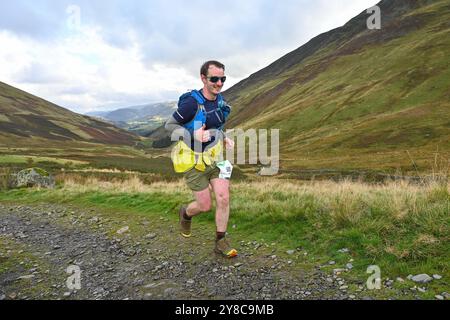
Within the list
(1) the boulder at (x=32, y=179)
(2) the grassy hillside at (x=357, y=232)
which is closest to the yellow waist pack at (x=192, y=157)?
(2) the grassy hillside at (x=357, y=232)

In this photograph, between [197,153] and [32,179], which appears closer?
[197,153]

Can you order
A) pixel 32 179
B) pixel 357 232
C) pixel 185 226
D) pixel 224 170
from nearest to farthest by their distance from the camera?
pixel 357 232 → pixel 224 170 → pixel 185 226 → pixel 32 179

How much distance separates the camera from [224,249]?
23.0ft

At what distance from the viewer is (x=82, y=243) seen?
9.07m

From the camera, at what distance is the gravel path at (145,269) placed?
18.4 ft

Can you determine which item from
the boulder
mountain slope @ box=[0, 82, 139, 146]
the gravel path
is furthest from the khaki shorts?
mountain slope @ box=[0, 82, 139, 146]

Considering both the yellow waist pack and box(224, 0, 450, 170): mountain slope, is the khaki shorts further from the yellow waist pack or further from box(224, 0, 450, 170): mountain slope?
box(224, 0, 450, 170): mountain slope

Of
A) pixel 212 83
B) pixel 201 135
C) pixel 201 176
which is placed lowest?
pixel 201 176

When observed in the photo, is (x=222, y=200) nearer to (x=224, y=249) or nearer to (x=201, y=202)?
(x=201, y=202)

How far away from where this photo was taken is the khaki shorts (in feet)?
23.1

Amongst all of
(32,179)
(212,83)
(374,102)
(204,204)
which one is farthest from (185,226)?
(374,102)

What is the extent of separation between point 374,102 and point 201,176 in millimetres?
98349
